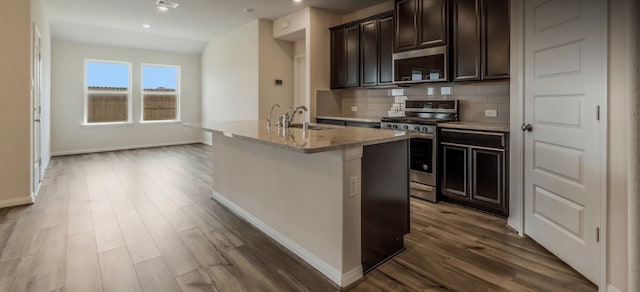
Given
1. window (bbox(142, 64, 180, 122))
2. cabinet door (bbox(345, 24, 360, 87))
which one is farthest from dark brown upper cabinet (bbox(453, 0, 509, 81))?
window (bbox(142, 64, 180, 122))

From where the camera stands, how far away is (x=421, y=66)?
160 inches

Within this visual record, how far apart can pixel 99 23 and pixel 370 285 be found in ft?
23.0

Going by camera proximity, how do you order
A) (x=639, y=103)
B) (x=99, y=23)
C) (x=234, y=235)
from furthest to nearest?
(x=99, y=23), (x=234, y=235), (x=639, y=103)

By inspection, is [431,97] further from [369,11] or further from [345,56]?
[369,11]

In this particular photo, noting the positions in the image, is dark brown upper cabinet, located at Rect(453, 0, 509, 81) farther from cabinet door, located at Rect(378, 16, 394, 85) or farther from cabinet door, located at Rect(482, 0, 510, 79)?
cabinet door, located at Rect(378, 16, 394, 85)

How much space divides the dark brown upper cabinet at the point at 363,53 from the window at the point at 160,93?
5210 millimetres

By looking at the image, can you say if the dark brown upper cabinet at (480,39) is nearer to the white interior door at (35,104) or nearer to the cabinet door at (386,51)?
the cabinet door at (386,51)

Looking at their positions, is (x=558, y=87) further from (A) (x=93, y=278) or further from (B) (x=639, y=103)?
(A) (x=93, y=278)

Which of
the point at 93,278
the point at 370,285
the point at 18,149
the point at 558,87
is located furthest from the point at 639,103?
the point at 18,149

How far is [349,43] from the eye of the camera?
16.9 feet

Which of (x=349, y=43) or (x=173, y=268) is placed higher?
(x=349, y=43)

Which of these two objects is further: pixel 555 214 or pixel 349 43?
pixel 349 43

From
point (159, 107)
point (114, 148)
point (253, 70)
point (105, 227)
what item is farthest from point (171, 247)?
point (159, 107)

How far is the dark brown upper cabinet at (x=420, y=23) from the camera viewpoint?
149 inches
